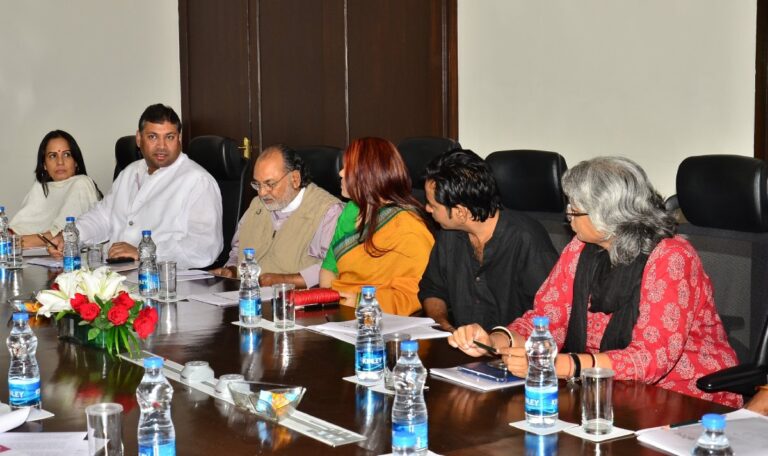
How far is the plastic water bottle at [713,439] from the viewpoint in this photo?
4.55 ft

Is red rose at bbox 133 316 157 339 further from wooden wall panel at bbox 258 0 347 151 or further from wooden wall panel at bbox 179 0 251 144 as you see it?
wooden wall panel at bbox 179 0 251 144

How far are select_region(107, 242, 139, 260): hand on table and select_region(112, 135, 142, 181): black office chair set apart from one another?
2713 millimetres

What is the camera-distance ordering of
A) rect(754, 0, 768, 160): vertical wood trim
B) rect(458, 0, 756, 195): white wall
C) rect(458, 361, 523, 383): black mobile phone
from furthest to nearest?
rect(458, 0, 756, 195): white wall
rect(754, 0, 768, 160): vertical wood trim
rect(458, 361, 523, 383): black mobile phone

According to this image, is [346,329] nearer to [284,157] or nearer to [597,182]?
[597,182]

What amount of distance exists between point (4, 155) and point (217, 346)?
5.18 m

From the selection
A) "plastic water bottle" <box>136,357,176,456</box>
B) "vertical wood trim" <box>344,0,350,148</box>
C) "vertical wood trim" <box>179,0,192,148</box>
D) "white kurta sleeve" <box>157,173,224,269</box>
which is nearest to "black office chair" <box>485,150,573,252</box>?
"white kurta sleeve" <box>157,173,224,269</box>

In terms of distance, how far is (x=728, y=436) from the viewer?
5.67 ft

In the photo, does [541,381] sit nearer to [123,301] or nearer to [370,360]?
[370,360]

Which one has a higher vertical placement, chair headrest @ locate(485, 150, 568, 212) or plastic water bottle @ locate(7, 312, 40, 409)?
chair headrest @ locate(485, 150, 568, 212)

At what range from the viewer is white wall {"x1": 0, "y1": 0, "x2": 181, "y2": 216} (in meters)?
7.12

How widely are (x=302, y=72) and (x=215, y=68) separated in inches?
43.6

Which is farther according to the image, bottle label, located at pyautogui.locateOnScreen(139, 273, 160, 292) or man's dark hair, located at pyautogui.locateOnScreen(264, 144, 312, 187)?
man's dark hair, located at pyautogui.locateOnScreen(264, 144, 312, 187)

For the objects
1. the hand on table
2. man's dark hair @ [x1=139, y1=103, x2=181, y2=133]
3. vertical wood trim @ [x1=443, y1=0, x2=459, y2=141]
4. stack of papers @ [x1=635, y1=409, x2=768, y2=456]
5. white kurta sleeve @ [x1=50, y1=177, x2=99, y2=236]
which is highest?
vertical wood trim @ [x1=443, y1=0, x2=459, y2=141]

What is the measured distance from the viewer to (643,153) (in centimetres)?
425
